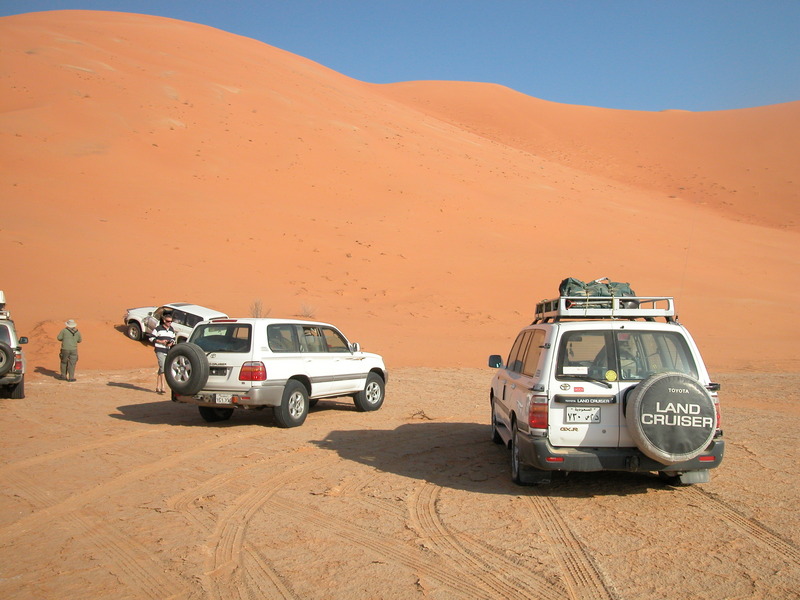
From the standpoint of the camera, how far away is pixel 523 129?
7556 centimetres

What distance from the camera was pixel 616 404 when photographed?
6.41 meters

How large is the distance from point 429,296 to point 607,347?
2138 centimetres

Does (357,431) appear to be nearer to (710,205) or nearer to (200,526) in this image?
(200,526)

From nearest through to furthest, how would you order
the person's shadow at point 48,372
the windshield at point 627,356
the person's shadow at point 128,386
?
the windshield at point 627,356, the person's shadow at point 128,386, the person's shadow at point 48,372

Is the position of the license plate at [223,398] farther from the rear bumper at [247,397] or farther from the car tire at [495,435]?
the car tire at [495,435]

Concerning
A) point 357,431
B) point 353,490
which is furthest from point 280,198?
point 353,490

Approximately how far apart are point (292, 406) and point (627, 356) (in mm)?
5697

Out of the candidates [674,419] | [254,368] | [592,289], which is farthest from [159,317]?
[674,419]

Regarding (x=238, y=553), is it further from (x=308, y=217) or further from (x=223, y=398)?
(x=308, y=217)

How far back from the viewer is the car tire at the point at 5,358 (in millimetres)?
12805

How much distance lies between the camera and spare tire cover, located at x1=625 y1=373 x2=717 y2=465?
610 centimetres

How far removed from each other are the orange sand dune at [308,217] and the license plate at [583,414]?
45.5ft

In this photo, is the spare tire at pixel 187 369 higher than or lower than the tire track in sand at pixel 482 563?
higher

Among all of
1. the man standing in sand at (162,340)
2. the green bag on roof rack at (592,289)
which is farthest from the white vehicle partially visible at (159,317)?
the green bag on roof rack at (592,289)
